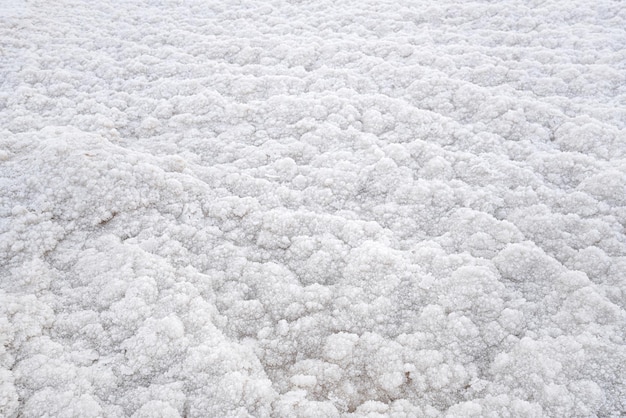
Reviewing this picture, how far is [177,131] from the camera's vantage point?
226 centimetres

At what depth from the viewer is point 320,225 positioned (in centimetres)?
174

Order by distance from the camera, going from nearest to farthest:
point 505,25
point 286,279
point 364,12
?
point 286,279
point 505,25
point 364,12

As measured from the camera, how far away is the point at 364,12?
10.5 ft

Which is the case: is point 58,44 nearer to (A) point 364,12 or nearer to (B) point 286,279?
(A) point 364,12

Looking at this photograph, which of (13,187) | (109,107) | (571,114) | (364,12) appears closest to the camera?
(13,187)

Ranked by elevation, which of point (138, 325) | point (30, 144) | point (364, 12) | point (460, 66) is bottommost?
point (138, 325)

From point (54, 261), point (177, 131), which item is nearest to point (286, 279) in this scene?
point (54, 261)

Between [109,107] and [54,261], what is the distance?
1.06 m

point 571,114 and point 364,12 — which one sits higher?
point 364,12

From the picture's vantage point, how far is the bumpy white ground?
1.30 metres

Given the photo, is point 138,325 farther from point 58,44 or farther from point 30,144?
point 58,44

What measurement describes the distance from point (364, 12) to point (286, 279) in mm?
2315

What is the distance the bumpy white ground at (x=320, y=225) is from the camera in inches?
51.2

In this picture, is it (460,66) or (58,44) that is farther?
(58,44)
